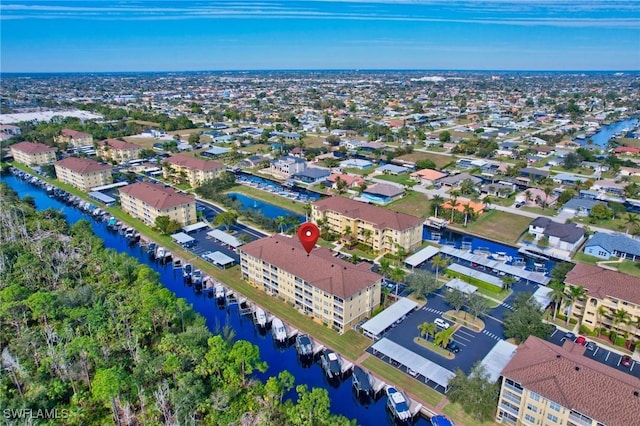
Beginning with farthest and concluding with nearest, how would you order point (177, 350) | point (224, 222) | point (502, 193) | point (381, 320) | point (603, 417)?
1. point (502, 193)
2. point (224, 222)
3. point (381, 320)
4. point (177, 350)
5. point (603, 417)

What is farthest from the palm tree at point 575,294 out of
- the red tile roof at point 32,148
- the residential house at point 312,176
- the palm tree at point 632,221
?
the red tile roof at point 32,148

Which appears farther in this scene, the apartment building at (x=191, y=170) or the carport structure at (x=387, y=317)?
the apartment building at (x=191, y=170)

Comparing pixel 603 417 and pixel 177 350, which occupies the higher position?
pixel 603 417

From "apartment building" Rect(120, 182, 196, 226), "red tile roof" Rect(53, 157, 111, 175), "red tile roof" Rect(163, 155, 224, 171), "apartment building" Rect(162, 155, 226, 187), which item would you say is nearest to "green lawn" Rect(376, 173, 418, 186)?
"apartment building" Rect(162, 155, 226, 187)

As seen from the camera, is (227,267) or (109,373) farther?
(227,267)

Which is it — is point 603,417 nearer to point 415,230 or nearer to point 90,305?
point 415,230

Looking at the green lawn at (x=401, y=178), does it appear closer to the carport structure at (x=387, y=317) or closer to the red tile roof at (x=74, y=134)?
the carport structure at (x=387, y=317)

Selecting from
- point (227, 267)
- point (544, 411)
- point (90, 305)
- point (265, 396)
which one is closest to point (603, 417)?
point (544, 411)
